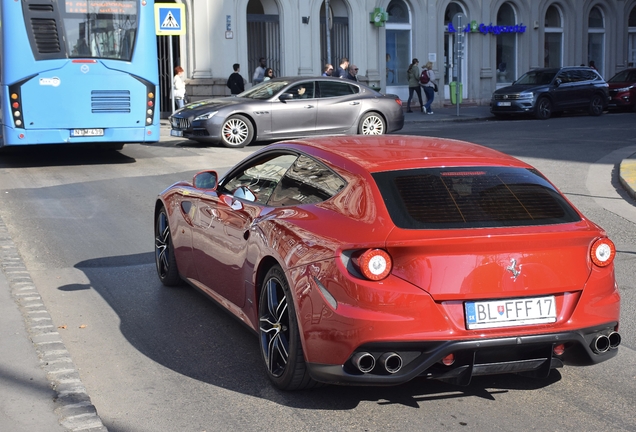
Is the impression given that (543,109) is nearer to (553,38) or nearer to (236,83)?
(236,83)

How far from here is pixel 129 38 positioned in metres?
16.2

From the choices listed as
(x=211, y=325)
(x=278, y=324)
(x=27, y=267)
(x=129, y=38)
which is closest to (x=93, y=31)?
(x=129, y=38)

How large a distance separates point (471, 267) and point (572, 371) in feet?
4.67

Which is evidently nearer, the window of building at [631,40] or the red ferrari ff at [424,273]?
the red ferrari ff at [424,273]

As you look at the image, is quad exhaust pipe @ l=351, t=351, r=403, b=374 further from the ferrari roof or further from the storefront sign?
the storefront sign

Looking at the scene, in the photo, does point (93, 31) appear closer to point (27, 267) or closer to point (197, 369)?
point (27, 267)

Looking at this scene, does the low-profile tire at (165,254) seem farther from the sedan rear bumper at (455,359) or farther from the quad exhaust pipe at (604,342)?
the quad exhaust pipe at (604,342)

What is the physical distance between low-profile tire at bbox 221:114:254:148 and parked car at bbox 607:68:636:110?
58.8 feet

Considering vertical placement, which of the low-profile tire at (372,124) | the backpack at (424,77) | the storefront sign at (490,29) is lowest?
the low-profile tire at (372,124)

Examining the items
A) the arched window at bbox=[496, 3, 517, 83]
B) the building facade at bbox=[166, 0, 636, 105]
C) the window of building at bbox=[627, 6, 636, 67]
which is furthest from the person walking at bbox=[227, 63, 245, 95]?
the window of building at bbox=[627, 6, 636, 67]

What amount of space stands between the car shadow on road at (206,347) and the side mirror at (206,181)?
38.1 inches

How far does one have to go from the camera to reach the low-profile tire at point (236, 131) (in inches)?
758

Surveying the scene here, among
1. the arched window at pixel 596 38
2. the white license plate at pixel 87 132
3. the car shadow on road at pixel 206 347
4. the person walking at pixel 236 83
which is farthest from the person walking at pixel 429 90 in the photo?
the car shadow on road at pixel 206 347

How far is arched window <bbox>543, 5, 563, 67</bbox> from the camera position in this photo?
1633 inches
